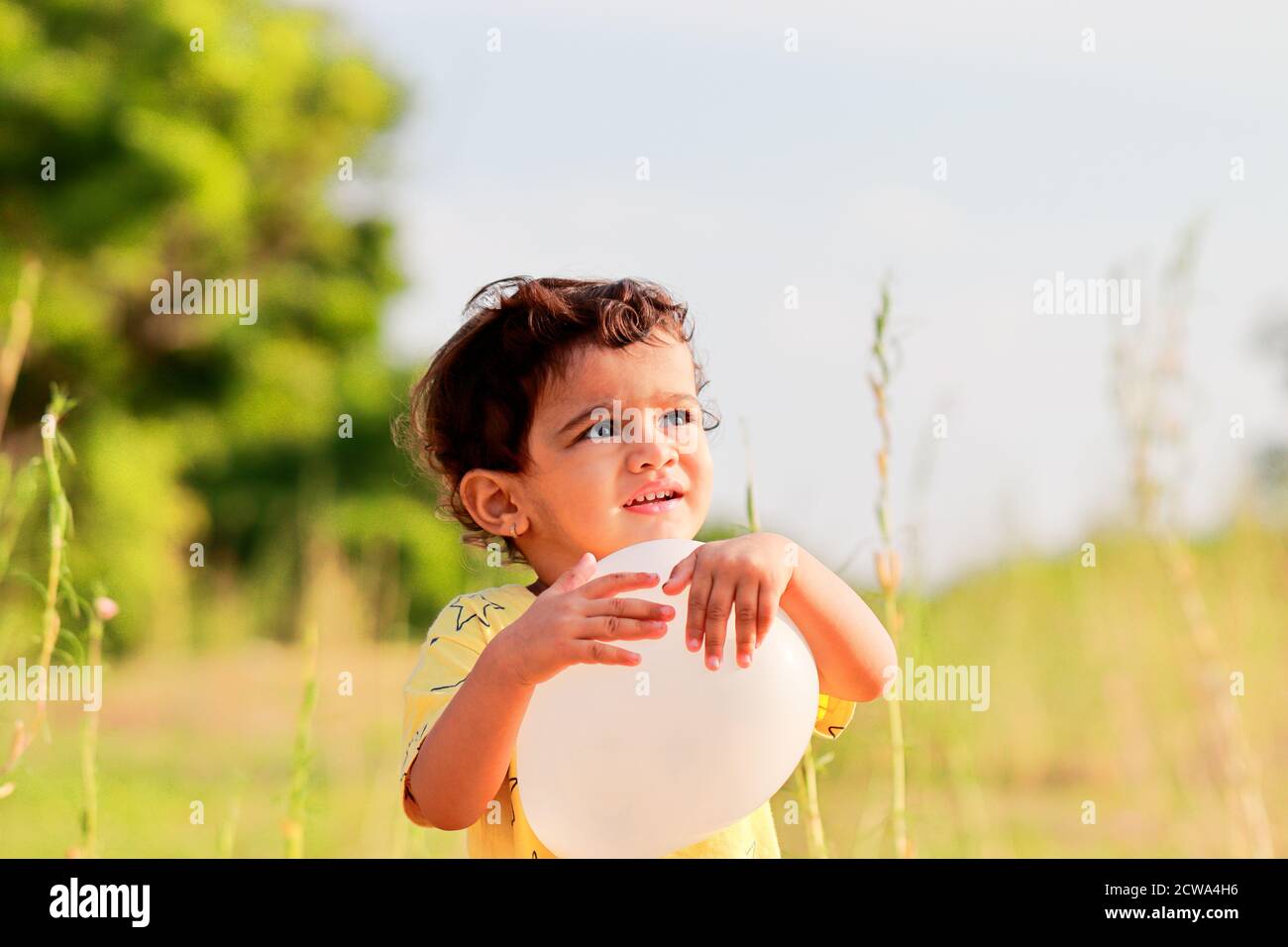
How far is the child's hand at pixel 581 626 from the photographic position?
106cm

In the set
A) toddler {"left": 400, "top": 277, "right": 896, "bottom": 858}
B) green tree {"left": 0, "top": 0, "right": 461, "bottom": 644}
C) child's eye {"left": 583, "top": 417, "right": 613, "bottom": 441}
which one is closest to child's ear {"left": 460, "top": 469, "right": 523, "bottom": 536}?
toddler {"left": 400, "top": 277, "right": 896, "bottom": 858}

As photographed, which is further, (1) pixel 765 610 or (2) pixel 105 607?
(2) pixel 105 607

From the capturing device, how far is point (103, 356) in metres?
11.9

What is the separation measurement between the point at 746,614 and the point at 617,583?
105mm

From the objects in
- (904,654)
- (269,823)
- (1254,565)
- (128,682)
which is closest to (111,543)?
(128,682)

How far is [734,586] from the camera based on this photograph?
1.08 meters

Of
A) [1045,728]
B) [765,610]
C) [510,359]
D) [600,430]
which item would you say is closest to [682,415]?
[600,430]

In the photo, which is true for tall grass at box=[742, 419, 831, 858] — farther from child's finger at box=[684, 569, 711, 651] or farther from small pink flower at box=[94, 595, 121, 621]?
small pink flower at box=[94, 595, 121, 621]

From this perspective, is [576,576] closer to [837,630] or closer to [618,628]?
[618,628]

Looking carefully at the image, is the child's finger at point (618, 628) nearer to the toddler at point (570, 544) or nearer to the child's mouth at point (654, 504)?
the toddler at point (570, 544)

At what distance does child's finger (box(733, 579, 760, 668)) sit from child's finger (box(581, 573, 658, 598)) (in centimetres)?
7

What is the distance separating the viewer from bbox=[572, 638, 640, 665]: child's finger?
1062 millimetres

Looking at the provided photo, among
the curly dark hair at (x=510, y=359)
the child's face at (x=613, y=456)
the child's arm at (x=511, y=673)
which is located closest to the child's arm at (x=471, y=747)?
the child's arm at (x=511, y=673)

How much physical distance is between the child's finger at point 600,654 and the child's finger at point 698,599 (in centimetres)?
5
